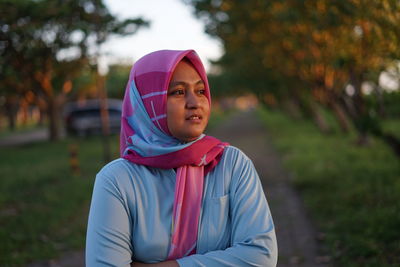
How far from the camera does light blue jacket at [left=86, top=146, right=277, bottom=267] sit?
5.16 ft

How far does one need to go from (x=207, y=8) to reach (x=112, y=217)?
41.2 ft

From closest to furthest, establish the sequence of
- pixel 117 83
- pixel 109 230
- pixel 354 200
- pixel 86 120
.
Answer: pixel 109 230, pixel 354 200, pixel 86 120, pixel 117 83

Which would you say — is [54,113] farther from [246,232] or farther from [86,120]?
[246,232]

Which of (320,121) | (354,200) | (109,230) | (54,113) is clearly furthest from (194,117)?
(54,113)

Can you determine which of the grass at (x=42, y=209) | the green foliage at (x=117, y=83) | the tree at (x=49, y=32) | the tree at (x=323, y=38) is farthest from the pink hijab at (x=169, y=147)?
the green foliage at (x=117, y=83)

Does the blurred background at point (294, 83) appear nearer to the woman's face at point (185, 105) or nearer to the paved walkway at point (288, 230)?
the paved walkway at point (288, 230)

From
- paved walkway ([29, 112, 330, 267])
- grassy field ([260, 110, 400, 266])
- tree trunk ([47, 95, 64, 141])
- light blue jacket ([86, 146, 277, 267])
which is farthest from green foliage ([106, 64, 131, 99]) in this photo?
light blue jacket ([86, 146, 277, 267])

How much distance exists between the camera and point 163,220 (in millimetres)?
1611

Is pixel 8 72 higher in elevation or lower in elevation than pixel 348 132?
higher

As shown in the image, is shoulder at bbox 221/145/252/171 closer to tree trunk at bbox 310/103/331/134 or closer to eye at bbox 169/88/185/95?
eye at bbox 169/88/185/95

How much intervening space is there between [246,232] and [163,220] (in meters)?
0.31

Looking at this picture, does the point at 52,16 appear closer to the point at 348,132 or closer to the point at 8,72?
the point at 8,72

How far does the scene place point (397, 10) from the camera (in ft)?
17.2

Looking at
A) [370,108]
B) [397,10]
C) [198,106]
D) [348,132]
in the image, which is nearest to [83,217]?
[397,10]
